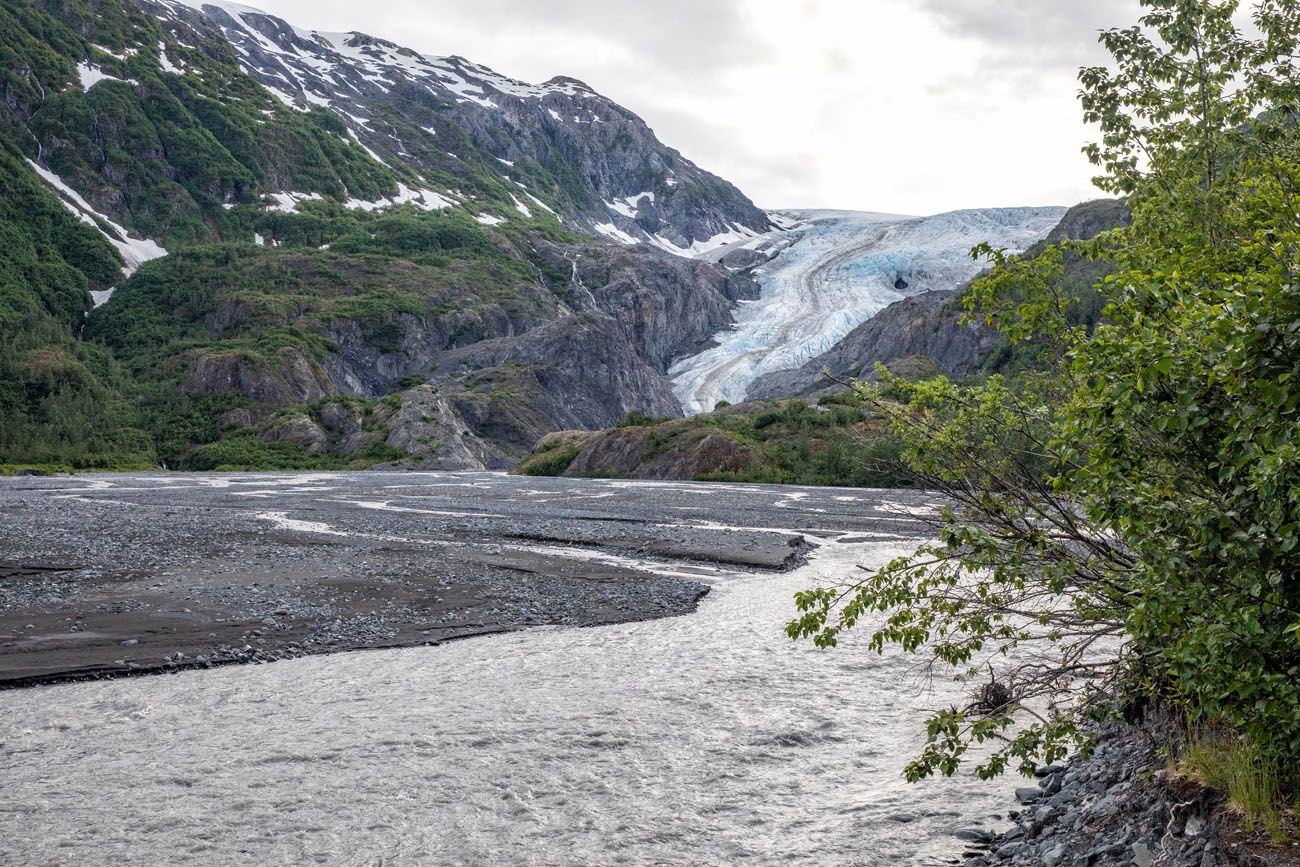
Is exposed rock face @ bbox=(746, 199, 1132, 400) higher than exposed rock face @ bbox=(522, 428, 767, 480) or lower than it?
higher

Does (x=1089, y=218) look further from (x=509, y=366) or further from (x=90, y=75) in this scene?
(x=90, y=75)

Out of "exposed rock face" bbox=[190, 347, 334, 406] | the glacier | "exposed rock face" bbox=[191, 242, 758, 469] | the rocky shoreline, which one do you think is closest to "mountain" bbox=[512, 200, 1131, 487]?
the glacier

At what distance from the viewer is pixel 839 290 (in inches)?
6216

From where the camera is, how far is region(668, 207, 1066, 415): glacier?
143 metres

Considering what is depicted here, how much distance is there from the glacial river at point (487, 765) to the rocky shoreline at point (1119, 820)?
515 mm

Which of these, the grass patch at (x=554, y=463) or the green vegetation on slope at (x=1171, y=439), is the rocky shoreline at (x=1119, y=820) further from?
the grass patch at (x=554, y=463)

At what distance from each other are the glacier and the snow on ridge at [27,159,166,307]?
88531mm

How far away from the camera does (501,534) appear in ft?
96.8

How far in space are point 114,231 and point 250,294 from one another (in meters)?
39.3

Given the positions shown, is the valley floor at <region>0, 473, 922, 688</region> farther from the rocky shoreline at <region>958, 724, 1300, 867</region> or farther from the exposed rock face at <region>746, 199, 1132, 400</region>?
the exposed rock face at <region>746, 199, 1132, 400</region>

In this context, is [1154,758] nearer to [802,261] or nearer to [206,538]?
[206,538]

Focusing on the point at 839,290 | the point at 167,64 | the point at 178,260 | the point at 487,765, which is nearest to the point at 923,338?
the point at 839,290

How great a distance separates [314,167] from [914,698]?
201m

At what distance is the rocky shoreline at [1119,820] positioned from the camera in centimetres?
598
